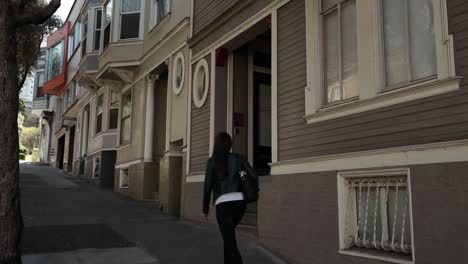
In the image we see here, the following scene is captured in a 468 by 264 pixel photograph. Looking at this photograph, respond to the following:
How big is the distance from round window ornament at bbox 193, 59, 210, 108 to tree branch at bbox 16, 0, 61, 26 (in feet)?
13.2

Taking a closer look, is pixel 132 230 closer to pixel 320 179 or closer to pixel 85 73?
pixel 320 179

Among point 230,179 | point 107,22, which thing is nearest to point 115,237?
point 230,179

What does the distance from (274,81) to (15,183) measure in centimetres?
389

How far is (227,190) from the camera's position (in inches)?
214

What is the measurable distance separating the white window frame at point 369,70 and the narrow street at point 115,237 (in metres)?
2.28

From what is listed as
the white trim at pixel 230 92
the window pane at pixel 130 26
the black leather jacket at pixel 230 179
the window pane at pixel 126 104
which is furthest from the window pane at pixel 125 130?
the black leather jacket at pixel 230 179

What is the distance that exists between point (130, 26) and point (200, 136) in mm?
6235

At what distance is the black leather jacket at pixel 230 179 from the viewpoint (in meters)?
5.44

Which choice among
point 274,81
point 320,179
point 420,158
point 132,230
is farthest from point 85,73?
point 420,158

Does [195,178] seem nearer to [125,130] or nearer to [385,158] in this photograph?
[385,158]

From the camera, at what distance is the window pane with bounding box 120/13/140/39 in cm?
1466

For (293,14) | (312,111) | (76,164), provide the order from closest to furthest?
(312,111)
(293,14)
(76,164)

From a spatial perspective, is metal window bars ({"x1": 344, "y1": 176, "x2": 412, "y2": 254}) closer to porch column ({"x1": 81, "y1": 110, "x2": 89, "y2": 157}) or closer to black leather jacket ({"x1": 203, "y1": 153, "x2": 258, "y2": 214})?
black leather jacket ({"x1": 203, "y1": 153, "x2": 258, "y2": 214})

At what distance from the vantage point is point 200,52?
10336 millimetres
